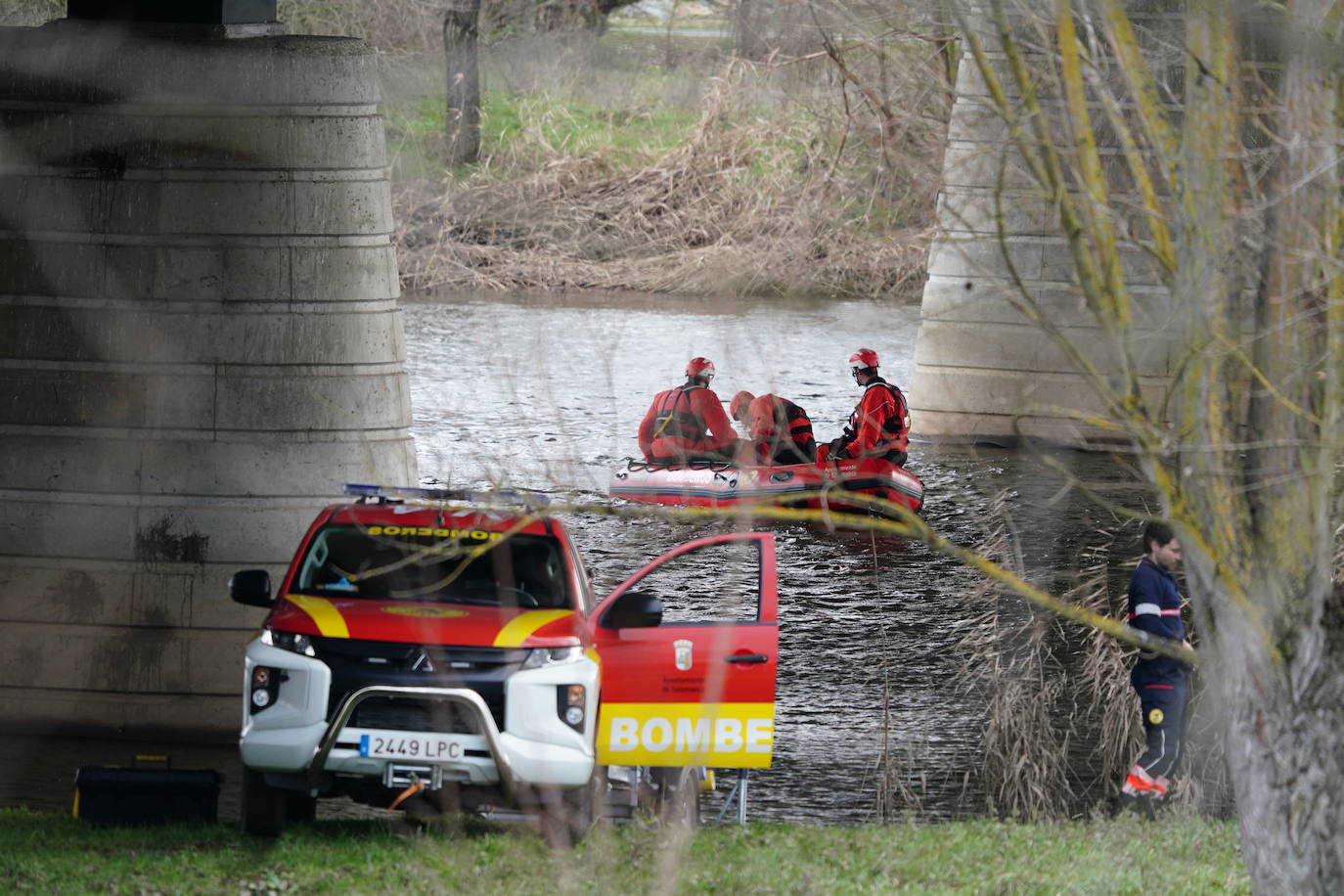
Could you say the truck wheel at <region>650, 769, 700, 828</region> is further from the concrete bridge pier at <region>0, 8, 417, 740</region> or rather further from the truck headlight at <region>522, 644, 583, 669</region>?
the concrete bridge pier at <region>0, 8, 417, 740</region>

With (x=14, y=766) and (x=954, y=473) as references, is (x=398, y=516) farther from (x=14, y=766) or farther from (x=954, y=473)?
(x=954, y=473)

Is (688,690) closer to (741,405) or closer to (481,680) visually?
(481,680)

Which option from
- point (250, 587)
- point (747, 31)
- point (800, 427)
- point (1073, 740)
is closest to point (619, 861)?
point (250, 587)

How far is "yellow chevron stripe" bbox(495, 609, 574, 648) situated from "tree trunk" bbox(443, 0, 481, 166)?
35086 millimetres

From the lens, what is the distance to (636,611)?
1000cm

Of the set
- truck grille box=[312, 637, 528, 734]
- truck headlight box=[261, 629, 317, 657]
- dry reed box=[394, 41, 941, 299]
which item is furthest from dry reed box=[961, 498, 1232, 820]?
dry reed box=[394, 41, 941, 299]

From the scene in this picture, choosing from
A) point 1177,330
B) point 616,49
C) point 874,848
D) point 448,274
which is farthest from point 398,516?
point 616,49

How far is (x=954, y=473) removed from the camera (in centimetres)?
2519

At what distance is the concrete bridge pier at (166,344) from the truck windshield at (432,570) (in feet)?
9.54

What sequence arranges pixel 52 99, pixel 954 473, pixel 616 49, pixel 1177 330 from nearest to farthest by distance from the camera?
1. pixel 1177 330
2. pixel 52 99
3. pixel 954 473
4. pixel 616 49

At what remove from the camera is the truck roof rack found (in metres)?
7.66

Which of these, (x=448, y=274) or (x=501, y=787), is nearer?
(x=501, y=787)

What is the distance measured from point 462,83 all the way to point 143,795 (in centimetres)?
3828

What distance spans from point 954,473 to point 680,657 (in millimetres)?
15332
